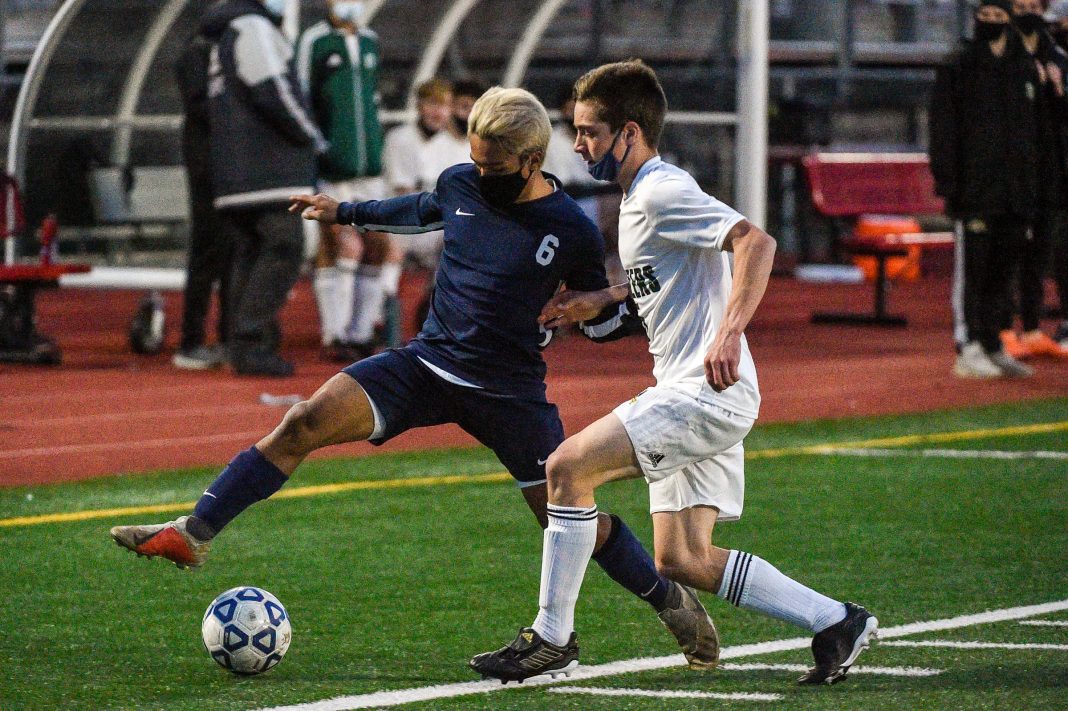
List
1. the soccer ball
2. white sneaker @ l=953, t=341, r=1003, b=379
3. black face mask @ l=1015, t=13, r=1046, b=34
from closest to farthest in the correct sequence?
1. the soccer ball
2. black face mask @ l=1015, t=13, r=1046, b=34
3. white sneaker @ l=953, t=341, r=1003, b=379

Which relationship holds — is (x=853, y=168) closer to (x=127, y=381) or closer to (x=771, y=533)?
(x=127, y=381)

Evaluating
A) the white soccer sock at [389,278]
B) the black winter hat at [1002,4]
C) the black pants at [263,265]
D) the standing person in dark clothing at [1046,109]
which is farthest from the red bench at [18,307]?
the standing person in dark clothing at [1046,109]

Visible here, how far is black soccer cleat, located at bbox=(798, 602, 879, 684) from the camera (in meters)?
5.66

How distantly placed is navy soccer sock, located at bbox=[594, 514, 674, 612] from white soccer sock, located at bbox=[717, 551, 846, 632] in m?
0.24

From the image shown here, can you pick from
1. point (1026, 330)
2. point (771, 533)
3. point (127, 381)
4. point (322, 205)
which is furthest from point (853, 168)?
point (322, 205)

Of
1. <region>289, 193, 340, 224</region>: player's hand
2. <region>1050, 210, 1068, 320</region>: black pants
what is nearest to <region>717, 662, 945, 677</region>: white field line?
<region>289, 193, 340, 224</region>: player's hand

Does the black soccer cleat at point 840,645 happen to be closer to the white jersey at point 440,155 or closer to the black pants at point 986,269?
the black pants at point 986,269

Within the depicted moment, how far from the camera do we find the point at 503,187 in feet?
19.8

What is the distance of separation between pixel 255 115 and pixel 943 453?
15.0 feet

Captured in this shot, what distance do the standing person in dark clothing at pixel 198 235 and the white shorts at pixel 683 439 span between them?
8055mm

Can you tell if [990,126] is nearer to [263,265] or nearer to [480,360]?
[263,265]

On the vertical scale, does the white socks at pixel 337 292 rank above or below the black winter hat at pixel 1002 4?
below

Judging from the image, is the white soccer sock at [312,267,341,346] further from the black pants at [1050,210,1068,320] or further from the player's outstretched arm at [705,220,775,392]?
the player's outstretched arm at [705,220,775,392]

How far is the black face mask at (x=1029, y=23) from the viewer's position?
13.5m
